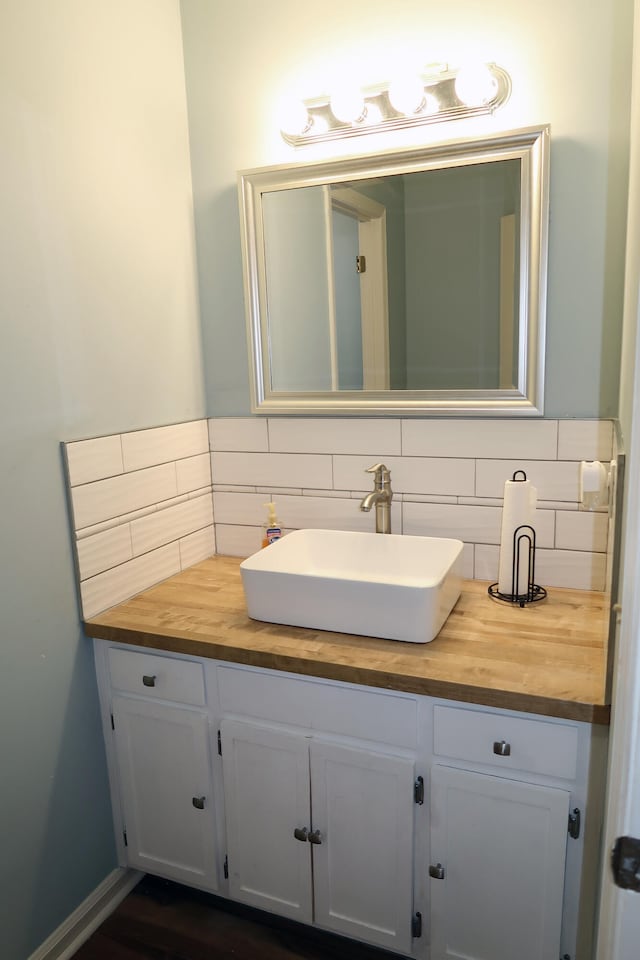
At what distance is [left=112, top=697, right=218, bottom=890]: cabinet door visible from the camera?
5.28ft

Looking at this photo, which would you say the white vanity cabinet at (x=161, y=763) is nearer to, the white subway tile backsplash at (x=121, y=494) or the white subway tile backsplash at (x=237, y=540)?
the white subway tile backsplash at (x=121, y=494)

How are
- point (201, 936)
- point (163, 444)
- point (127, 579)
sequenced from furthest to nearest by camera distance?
point (163, 444) → point (127, 579) → point (201, 936)

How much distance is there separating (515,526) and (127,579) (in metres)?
1.01

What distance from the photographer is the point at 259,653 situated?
144cm

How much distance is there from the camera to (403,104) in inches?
64.5

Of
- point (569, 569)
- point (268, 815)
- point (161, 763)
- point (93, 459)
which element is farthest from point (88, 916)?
point (569, 569)

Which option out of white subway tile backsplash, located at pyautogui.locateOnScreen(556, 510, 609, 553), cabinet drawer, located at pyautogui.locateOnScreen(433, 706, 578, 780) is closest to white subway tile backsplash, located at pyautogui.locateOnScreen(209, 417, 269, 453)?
white subway tile backsplash, located at pyautogui.locateOnScreen(556, 510, 609, 553)

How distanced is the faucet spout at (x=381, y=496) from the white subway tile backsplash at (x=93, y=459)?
2.11 ft

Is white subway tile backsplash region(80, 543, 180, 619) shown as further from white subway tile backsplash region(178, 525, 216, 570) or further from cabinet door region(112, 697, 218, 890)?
cabinet door region(112, 697, 218, 890)

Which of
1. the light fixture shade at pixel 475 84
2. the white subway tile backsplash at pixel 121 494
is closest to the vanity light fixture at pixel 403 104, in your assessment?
the light fixture shade at pixel 475 84

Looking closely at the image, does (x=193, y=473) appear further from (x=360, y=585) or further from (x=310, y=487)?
(x=360, y=585)

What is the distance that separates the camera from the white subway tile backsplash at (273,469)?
76.9 inches

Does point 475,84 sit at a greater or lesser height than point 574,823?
greater

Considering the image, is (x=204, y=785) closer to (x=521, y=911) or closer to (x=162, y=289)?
(x=521, y=911)
